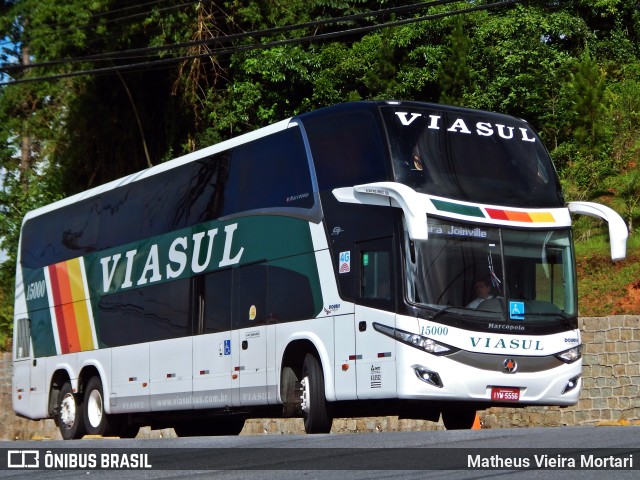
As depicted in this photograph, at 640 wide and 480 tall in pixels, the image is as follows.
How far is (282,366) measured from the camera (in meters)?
16.5

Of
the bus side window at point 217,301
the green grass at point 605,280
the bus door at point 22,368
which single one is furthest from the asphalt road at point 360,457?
the green grass at point 605,280

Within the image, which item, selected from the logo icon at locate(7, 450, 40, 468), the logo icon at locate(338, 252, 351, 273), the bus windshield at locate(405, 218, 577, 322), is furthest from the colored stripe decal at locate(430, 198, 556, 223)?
the logo icon at locate(7, 450, 40, 468)

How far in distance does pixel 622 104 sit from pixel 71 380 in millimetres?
18551

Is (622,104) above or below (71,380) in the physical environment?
above

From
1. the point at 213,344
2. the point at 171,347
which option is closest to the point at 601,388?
the point at 213,344

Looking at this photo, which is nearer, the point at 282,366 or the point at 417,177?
the point at 417,177

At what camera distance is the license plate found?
14.6 meters

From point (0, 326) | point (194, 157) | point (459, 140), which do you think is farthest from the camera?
point (0, 326)

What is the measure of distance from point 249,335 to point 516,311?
4.15 metres

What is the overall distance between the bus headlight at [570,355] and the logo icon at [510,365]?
71cm

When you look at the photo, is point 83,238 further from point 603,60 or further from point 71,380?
point 603,60

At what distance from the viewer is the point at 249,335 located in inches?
677

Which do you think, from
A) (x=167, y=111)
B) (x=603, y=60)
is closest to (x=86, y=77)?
(x=167, y=111)

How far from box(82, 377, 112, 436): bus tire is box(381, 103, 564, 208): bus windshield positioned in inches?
334
